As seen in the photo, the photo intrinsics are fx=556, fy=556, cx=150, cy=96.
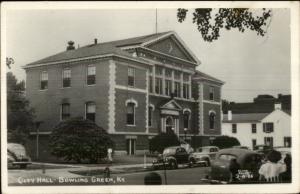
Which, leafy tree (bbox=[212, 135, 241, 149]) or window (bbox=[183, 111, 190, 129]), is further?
window (bbox=[183, 111, 190, 129])

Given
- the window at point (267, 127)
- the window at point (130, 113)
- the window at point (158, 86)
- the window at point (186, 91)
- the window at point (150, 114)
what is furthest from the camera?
the window at point (186, 91)

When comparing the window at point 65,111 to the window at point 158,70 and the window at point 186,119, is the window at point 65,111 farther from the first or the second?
the window at point 186,119

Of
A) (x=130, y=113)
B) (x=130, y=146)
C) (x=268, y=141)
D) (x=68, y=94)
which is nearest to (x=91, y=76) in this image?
(x=68, y=94)

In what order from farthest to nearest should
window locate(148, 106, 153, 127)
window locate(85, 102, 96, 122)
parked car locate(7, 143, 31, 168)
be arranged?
window locate(148, 106, 153, 127), window locate(85, 102, 96, 122), parked car locate(7, 143, 31, 168)

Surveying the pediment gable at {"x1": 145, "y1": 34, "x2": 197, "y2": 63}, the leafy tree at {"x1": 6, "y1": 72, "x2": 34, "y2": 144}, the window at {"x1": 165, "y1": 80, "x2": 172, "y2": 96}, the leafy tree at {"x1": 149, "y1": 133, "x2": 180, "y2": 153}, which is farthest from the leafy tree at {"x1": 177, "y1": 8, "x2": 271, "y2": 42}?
the leafy tree at {"x1": 6, "y1": 72, "x2": 34, "y2": 144}

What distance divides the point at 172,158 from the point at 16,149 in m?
2.55

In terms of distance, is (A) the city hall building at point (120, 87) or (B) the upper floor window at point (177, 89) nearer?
(A) the city hall building at point (120, 87)

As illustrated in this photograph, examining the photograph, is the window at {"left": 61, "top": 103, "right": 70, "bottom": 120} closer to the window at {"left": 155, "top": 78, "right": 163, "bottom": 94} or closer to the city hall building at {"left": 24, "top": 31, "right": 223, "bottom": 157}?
the city hall building at {"left": 24, "top": 31, "right": 223, "bottom": 157}

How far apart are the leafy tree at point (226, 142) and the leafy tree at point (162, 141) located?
67 centimetres

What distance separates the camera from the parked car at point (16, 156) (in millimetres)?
8484

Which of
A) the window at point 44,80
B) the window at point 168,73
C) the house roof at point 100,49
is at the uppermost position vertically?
the house roof at point 100,49

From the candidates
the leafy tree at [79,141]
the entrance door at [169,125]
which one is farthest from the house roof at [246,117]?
the leafy tree at [79,141]

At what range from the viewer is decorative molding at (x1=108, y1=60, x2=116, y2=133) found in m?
9.02

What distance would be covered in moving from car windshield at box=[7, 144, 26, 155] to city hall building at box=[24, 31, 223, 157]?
0.73 ft
